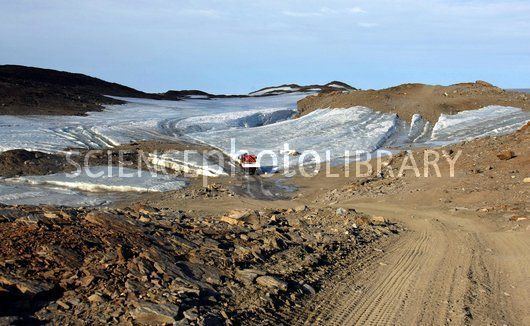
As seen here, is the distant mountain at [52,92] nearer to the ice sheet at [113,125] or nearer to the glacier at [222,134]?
the ice sheet at [113,125]

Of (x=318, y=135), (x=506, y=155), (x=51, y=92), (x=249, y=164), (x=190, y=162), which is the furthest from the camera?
(x=51, y=92)

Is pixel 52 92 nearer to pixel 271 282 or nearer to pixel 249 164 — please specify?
pixel 249 164

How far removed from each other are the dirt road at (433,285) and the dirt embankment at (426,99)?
27591mm

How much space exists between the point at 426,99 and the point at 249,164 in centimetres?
1974

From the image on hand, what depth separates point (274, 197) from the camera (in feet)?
70.7

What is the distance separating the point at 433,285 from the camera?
837 centimetres

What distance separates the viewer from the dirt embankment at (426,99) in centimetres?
3959

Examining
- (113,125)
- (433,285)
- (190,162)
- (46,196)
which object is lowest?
(46,196)

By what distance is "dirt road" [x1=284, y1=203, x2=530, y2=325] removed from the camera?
Result: 7.09m

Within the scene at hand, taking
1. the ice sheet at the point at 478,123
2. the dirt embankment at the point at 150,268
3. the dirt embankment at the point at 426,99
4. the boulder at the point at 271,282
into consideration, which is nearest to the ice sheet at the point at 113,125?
the dirt embankment at the point at 426,99

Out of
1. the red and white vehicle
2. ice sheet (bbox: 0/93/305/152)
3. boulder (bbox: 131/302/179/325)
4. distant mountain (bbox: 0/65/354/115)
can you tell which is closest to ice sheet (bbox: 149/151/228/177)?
the red and white vehicle

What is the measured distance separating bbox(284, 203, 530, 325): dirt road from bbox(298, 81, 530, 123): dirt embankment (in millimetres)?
27591

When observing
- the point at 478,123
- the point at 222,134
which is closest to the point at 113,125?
the point at 222,134

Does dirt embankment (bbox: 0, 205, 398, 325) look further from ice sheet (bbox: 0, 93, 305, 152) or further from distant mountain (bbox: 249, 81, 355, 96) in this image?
distant mountain (bbox: 249, 81, 355, 96)
